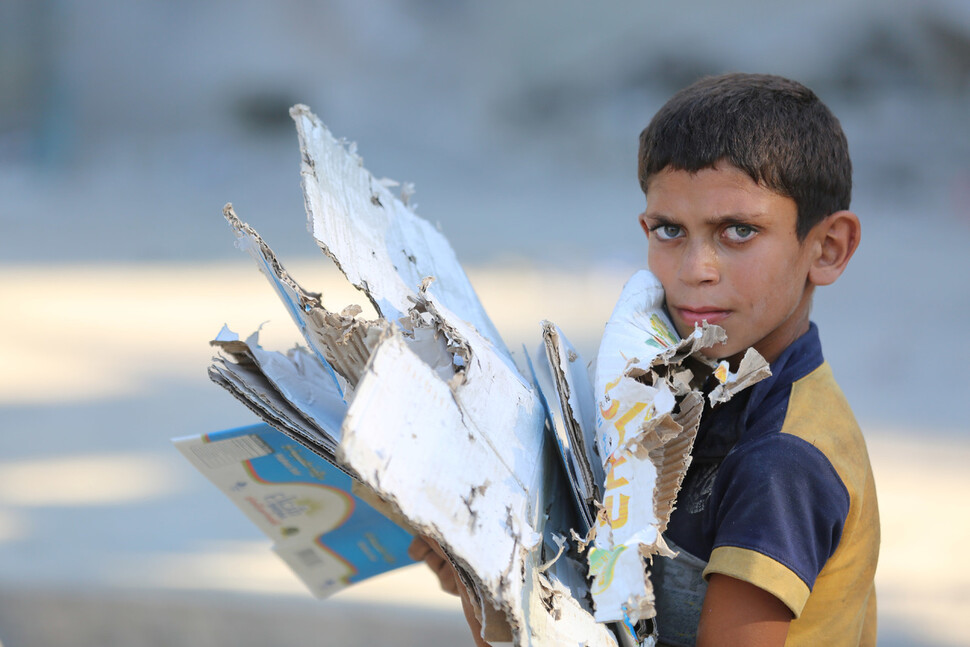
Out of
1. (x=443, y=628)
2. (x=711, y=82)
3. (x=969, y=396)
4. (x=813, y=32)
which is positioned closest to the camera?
(x=711, y=82)

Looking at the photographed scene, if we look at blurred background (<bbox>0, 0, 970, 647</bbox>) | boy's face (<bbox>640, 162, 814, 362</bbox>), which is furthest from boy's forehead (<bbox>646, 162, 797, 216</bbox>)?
blurred background (<bbox>0, 0, 970, 647</bbox>)

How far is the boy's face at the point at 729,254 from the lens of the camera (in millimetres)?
771

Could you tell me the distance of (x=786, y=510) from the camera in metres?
0.66

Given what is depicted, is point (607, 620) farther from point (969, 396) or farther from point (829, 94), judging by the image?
point (829, 94)

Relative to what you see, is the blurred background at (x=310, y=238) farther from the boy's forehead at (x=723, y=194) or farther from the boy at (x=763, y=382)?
the boy's forehead at (x=723, y=194)

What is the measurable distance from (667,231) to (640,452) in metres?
0.29

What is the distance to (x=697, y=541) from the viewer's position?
0.75 m

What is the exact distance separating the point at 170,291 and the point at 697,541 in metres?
2.90

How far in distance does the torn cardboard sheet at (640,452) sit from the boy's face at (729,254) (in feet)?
0.49

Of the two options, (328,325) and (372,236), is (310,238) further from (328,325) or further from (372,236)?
(328,325)

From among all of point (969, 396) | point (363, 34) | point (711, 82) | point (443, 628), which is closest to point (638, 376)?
A: point (711, 82)

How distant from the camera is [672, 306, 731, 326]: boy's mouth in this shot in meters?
0.78

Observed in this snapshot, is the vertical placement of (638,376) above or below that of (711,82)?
below

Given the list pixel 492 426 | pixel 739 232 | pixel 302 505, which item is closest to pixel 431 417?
pixel 492 426
